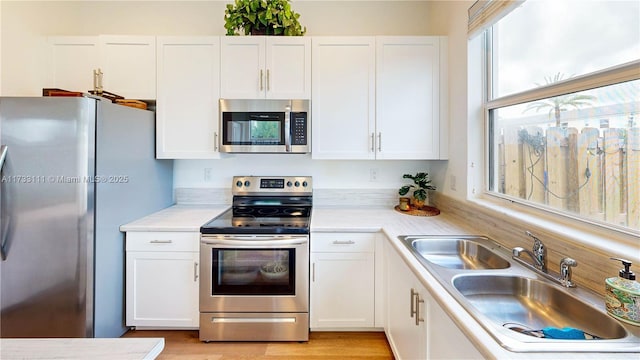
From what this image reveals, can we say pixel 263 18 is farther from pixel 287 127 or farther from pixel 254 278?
pixel 254 278

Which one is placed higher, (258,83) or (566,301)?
(258,83)

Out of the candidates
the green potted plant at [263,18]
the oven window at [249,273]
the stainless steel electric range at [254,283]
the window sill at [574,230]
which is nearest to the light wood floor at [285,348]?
the stainless steel electric range at [254,283]

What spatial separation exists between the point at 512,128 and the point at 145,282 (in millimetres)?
2530

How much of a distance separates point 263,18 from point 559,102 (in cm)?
195

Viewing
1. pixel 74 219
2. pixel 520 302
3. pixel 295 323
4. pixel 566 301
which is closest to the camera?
pixel 566 301

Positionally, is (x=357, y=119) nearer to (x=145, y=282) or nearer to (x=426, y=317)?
(x=426, y=317)

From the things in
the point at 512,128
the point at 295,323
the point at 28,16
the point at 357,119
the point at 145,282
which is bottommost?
the point at 295,323

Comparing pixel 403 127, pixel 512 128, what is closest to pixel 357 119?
pixel 403 127

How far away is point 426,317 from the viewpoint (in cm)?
129

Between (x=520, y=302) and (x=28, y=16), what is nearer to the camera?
(x=520, y=302)

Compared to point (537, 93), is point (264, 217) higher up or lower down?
lower down

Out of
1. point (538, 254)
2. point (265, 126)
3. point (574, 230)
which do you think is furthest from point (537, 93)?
point (265, 126)

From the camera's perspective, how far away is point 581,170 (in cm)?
131

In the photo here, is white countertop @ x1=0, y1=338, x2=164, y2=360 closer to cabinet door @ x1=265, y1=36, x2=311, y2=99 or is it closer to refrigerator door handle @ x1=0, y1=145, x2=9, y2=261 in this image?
refrigerator door handle @ x1=0, y1=145, x2=9, y2=261
